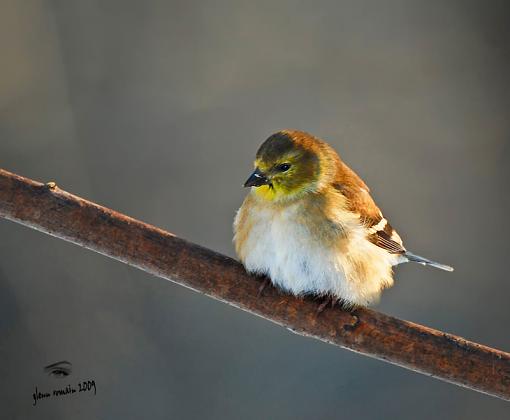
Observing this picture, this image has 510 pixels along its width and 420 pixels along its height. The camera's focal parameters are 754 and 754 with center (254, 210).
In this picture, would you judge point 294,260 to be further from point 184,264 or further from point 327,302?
point 184,264

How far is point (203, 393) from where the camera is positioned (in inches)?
105

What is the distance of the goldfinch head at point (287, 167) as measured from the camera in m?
2.23

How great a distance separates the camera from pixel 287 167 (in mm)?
2258

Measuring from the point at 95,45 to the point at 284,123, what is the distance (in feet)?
2.74

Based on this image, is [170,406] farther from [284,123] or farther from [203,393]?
[284,123]

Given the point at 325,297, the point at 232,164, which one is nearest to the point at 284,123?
the point at 232,164

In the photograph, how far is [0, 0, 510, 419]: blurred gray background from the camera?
2688mm

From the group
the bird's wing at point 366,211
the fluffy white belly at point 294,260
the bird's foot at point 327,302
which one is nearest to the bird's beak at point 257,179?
the fluffy white belly at point 294,260

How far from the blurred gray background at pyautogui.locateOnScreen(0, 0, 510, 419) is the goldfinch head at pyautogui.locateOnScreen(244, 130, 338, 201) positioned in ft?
2.46

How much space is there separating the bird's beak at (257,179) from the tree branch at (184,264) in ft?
0.81

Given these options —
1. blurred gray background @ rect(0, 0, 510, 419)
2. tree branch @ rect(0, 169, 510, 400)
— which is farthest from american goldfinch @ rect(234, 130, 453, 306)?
blurred gray background @ rect(0, 0, 510, 419)
